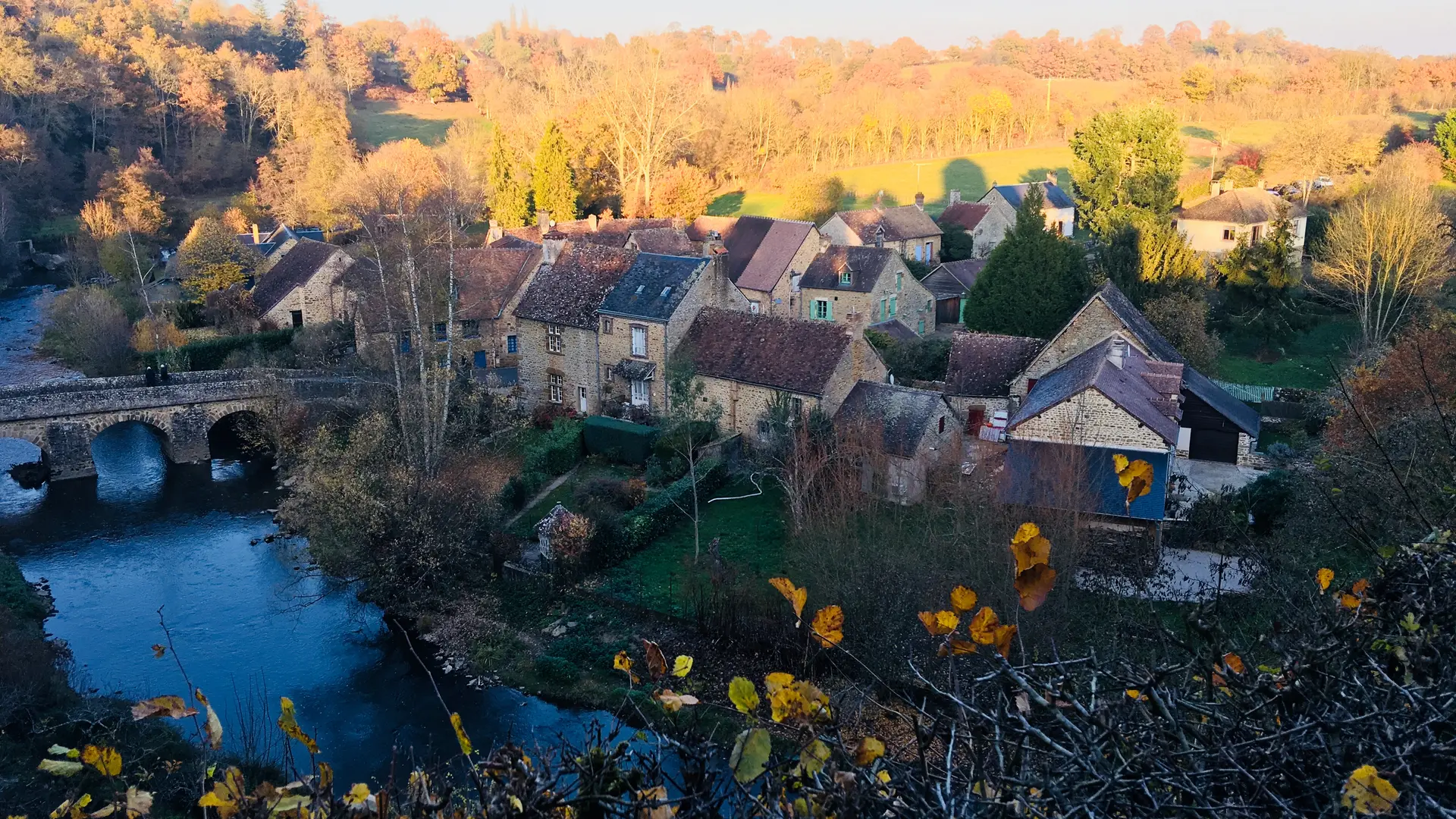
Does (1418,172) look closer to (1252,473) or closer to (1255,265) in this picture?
(1255,265)

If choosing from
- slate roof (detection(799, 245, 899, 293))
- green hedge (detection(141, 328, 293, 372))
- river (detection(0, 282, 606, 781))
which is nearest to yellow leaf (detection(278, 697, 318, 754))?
river (detection(0, 282, 606, 781))

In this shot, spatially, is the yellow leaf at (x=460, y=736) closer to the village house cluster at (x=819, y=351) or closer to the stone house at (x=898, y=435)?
the village house cluster at (x=819, y=351)

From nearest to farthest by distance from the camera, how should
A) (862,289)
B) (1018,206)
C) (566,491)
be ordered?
(566,491), (862,289), (1018,206)

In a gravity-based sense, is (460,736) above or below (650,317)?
above

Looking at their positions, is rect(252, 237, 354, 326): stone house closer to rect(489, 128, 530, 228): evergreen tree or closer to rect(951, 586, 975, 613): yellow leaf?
rect(489, 128, 530, 228): evergreen tree

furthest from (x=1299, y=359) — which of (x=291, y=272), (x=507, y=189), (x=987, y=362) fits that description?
(x=507, y=189)

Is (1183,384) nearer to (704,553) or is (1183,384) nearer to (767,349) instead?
(767,349)
